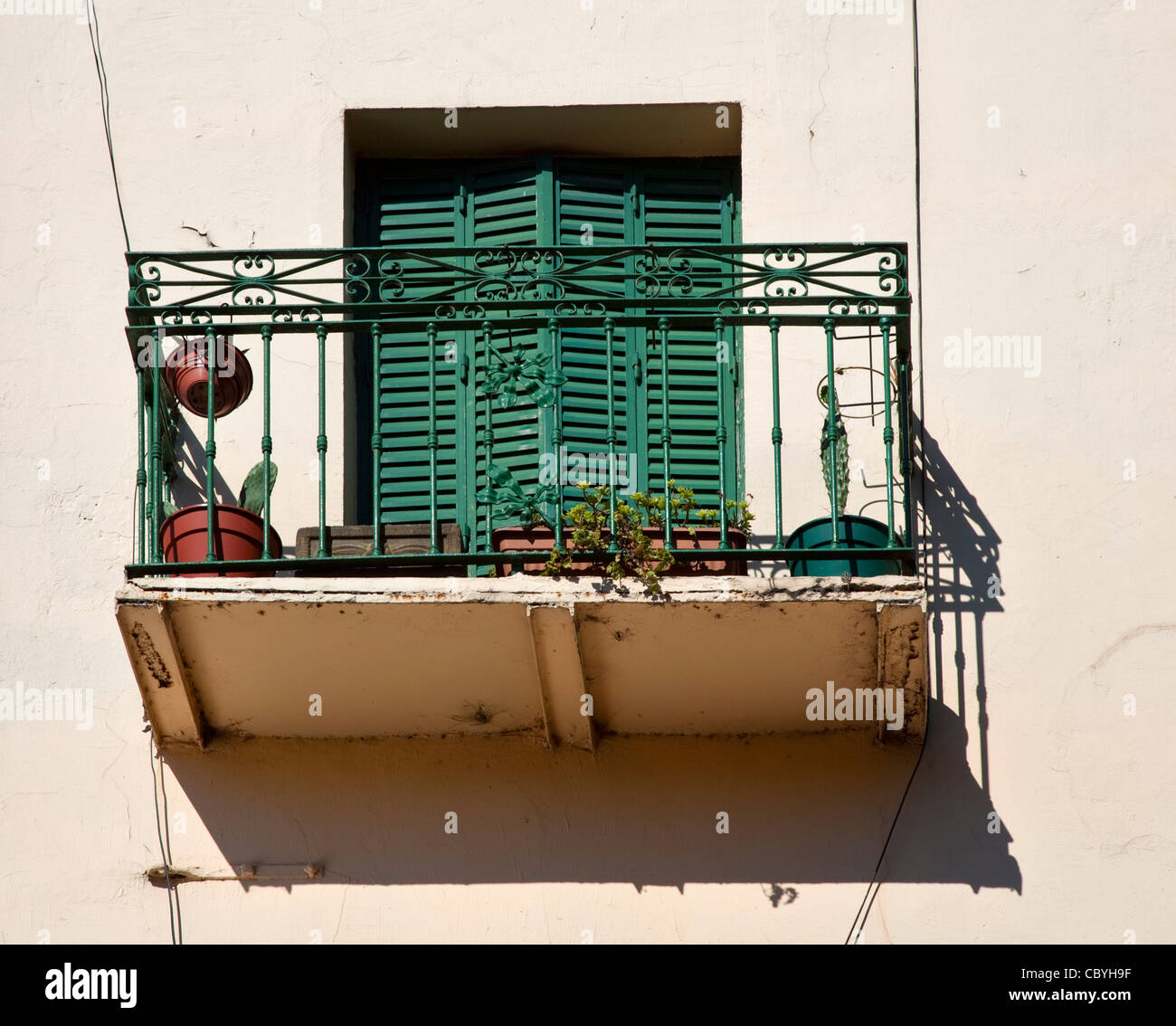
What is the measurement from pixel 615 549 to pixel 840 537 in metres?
0.93

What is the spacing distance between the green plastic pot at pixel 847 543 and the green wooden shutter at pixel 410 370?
5.34 ft

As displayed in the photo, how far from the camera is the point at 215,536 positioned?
7.62 m

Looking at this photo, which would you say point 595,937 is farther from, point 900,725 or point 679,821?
point 900,725

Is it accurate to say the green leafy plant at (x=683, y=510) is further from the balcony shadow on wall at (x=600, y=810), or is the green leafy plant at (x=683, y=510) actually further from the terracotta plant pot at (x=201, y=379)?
the terracotta plant pot at (x=201, y=379)

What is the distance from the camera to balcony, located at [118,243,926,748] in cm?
726

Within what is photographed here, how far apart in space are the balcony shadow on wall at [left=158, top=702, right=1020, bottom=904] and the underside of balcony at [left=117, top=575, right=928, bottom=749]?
0.09m

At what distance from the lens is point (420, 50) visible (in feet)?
29.7

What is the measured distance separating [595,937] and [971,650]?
6.06ft

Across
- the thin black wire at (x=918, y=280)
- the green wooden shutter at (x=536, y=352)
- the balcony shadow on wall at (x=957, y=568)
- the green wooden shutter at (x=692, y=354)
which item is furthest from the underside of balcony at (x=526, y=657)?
the green wooden shutter at (x=692, y=354)

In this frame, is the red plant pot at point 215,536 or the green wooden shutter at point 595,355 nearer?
the red plant pot at point 215,536

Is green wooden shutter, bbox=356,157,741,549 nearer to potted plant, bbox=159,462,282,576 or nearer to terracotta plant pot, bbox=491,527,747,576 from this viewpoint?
terracotta plant pot, bbox=491,527,747,576

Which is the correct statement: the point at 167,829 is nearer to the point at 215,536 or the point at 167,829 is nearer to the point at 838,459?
the point at 215,536

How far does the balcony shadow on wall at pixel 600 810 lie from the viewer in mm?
7516

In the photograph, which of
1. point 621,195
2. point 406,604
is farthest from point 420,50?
point 406,604
